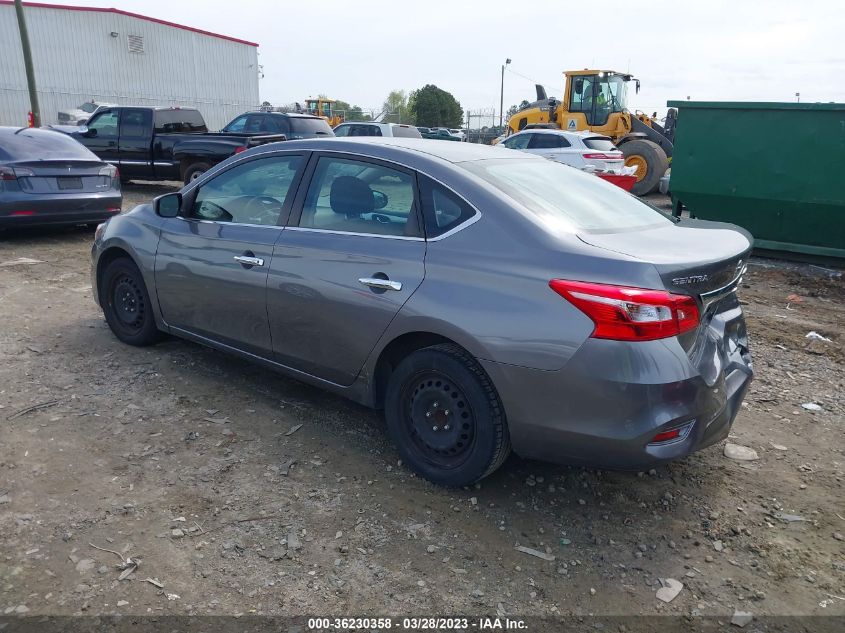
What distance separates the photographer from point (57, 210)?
348 inches

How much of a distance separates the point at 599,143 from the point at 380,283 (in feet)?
43.0

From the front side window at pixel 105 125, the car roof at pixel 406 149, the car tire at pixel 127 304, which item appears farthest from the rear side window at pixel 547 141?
the car tire at pixel 127 304

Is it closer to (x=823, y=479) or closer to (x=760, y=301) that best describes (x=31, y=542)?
(x=823, y=479)

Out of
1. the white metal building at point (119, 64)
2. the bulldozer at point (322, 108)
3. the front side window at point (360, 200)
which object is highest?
the white metal building at point (119, 64)

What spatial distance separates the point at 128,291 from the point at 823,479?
477 centimetres

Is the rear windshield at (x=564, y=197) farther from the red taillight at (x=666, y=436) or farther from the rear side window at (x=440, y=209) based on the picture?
the red taillight at (x=666, y=436)

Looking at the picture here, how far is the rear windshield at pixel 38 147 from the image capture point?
342 inches

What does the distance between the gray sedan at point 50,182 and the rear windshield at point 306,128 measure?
593cm

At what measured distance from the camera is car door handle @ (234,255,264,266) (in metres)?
4.06

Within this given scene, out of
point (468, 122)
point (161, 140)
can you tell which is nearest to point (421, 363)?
point (161, 140)

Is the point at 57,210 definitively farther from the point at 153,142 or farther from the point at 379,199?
the point at 379,199

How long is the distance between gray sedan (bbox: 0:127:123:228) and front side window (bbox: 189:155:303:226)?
17.1 feet

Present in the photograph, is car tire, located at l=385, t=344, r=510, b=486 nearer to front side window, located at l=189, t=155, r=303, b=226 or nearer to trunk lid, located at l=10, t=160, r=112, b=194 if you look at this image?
front side window, located at l=189, t=155, r=303, b=226

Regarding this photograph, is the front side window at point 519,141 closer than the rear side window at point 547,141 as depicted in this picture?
A: No
